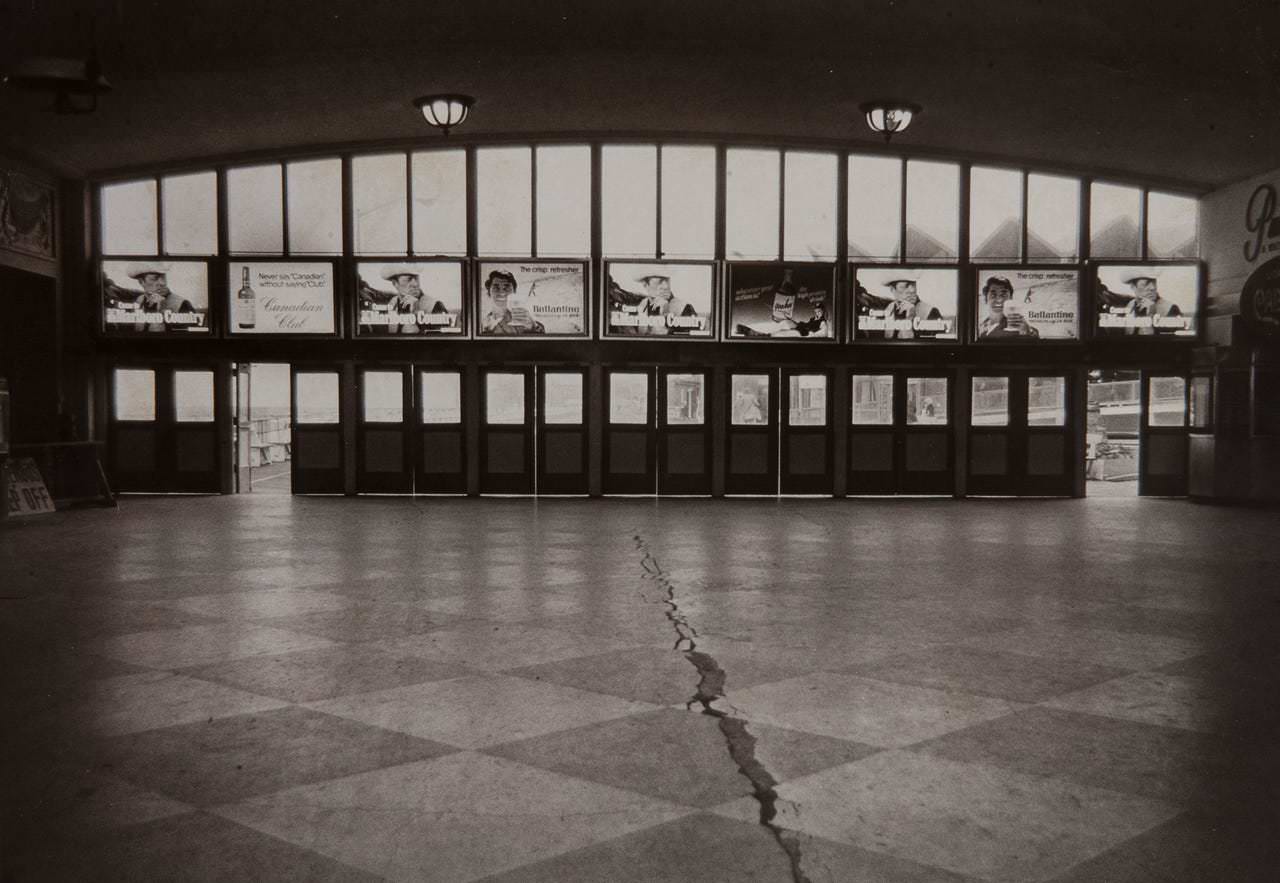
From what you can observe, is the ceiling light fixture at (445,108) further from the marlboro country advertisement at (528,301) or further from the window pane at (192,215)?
the window pane at (192,215)

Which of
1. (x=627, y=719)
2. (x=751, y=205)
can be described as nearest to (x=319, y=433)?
(x=751, y=205)

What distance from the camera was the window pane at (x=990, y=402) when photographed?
15047mm

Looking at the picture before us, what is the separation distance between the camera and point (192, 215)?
14.8 meters

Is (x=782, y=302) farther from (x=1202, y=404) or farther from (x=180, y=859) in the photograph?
(x=180, y=859)

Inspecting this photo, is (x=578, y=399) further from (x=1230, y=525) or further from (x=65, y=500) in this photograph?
(x=1230, y=525)

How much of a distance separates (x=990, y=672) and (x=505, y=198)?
38.3ft

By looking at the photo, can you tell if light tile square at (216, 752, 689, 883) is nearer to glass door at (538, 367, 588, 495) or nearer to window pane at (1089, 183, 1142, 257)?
glass door at (538, 367, 588, 495)

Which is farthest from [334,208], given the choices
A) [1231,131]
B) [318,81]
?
[1231,131]

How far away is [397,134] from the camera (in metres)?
14.1

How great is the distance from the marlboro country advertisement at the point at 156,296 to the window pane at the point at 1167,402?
14.4m

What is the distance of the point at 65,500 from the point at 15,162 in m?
4.57

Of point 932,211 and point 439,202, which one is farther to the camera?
point 932,211

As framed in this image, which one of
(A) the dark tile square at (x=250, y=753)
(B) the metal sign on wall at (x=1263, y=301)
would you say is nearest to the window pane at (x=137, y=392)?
(A) the dark tile square at (x=250, y=753)

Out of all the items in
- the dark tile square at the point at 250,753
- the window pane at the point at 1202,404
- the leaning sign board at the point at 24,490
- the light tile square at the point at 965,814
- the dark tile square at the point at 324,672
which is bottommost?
the light tile square at the point at 965,814
